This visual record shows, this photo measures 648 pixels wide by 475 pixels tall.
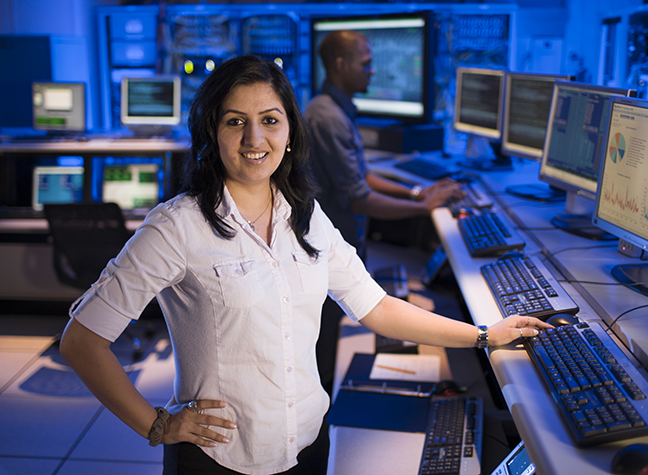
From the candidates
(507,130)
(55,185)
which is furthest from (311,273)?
(55,185)

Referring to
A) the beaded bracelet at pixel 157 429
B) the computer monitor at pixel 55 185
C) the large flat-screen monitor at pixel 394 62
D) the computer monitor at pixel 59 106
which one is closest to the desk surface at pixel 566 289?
the beaded bracelet at pixel 157 429

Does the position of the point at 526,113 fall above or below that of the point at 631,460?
above

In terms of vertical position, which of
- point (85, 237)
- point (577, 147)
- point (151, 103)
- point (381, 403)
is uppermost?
point (151, 103)

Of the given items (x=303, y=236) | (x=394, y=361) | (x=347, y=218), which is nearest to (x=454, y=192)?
(x=347, y=218)

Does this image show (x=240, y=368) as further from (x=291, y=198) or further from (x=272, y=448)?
(x=291, y=198)

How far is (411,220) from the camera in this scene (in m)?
3.75

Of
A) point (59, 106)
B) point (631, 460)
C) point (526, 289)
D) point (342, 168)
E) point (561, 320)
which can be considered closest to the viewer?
point (631, 460)

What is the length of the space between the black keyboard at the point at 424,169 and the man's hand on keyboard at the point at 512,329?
1796mm

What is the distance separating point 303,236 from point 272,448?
0.44 m

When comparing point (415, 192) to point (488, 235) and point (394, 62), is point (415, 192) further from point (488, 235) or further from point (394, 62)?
point (394, 62)

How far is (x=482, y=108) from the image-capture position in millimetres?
3357

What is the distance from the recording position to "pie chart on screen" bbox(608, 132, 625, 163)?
64.5 inches

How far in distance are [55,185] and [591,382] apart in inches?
136

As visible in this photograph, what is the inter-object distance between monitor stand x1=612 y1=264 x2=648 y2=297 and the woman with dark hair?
0.86 metres
